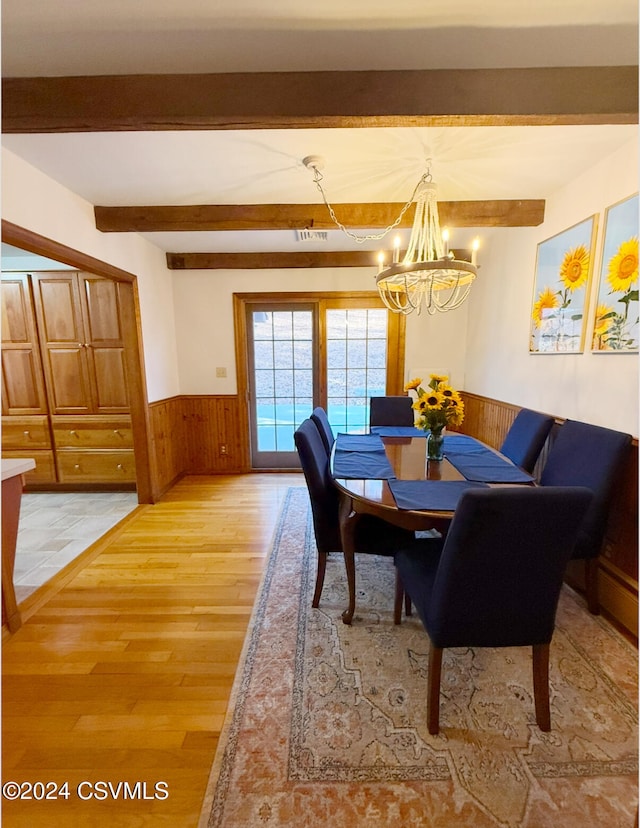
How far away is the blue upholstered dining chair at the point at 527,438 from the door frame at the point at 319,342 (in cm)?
165

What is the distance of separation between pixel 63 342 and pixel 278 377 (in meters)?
2.02

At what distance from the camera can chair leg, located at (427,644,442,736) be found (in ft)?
4.27

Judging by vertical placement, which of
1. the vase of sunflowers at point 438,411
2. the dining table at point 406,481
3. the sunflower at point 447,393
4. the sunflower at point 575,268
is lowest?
the dining table at point 406,481

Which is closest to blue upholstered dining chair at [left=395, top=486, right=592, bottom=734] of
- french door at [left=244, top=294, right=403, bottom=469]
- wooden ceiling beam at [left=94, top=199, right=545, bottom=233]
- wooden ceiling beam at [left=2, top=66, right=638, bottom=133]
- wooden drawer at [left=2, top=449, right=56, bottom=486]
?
wooden ceiling beam at [left=2, top=66, right=638, bottom=133]

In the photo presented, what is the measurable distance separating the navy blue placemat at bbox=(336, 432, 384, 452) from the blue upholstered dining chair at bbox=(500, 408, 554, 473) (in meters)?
0.88

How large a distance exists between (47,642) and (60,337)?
2565mm

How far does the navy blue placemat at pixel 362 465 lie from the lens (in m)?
1.85

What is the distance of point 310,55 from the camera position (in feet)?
4.65

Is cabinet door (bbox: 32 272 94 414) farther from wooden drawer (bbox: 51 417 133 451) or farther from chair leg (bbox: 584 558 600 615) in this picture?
chair leg (bbox: 584 558 600 615)

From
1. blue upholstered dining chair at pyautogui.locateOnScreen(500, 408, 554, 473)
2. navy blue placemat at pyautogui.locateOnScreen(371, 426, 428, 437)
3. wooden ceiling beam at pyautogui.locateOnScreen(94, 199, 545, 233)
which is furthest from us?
navy blue placemat at pyautogui.locateOnScreen(371, 426, 428, 437)

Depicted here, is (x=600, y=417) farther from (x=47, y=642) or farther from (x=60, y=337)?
(x=60, y=337)

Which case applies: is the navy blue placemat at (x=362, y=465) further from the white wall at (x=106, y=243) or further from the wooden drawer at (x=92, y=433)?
the wooden drawer at (x=92, y=433)
